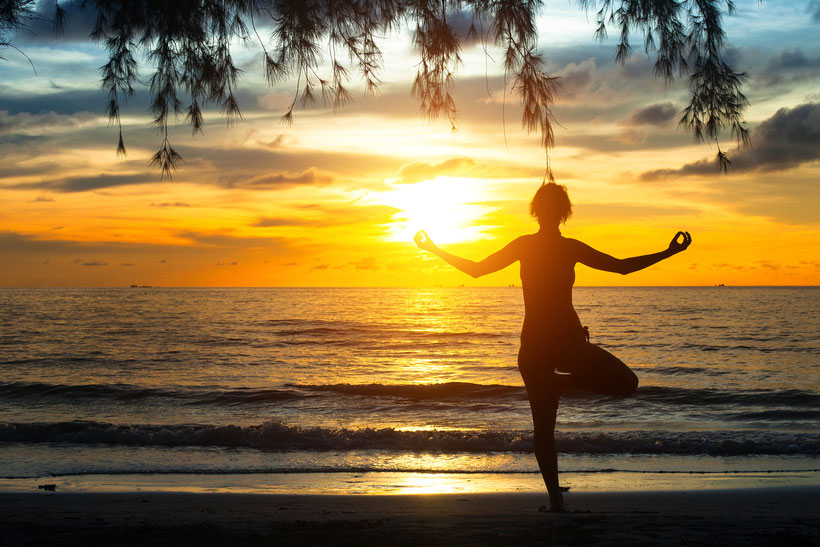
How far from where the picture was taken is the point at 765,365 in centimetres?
2495

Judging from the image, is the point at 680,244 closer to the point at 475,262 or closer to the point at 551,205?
the point at 551,205

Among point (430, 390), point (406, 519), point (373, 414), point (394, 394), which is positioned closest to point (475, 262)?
point (406, 519)

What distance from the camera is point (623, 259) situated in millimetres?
4332

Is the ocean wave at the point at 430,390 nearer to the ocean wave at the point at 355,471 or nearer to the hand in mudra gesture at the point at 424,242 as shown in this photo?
the ocean wave at the point at 355,471

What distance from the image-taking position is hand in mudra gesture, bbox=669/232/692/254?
13.9ft

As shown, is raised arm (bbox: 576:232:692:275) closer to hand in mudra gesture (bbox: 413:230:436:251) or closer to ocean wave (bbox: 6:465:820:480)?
hand in mudra gesture (bbox: 413:230:436:251)

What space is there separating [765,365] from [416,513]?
921 inches

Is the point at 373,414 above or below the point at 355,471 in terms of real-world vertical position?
below

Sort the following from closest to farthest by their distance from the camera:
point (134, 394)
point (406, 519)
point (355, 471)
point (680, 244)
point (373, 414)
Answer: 1. point (680, 244)
2. point (406, 519)
3. point (355, 471)
4. point (373, 414)
5. point (134, 394)

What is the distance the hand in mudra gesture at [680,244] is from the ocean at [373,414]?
4697 mm

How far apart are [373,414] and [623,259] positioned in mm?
12154

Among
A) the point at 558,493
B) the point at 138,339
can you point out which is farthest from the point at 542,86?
the point at 138,339

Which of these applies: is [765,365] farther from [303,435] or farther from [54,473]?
[54,473]

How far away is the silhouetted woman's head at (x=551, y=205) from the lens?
463 cm
